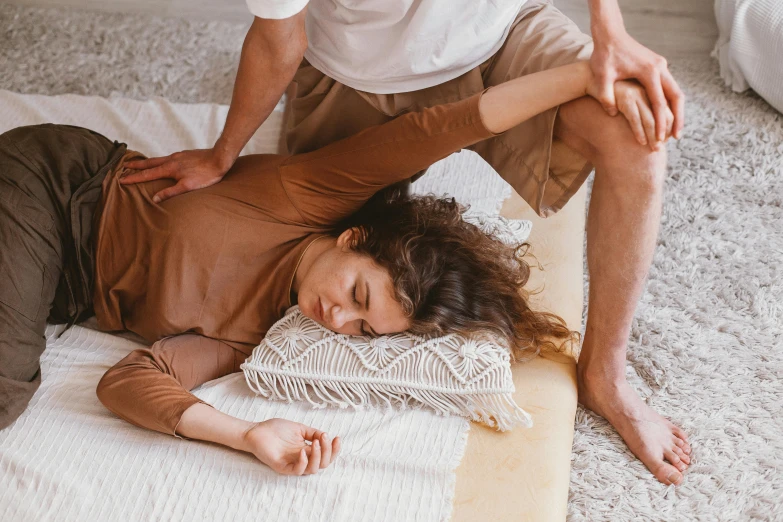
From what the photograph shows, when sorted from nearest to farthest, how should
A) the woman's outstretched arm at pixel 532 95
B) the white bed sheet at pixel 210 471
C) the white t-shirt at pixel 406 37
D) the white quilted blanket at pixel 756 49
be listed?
the white bed sheet at pixel 210 471, the woman's outstretched arm at pixel 532 95, the white t-shirt at pixel 406 37, the white quilted blanket at pixel 756 49

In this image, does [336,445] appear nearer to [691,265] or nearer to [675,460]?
[675,460]

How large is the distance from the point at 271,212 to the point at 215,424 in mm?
429

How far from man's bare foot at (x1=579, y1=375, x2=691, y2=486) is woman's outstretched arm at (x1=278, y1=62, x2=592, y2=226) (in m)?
0.51

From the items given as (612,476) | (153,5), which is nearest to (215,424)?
(612,476)

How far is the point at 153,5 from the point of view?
112 inches

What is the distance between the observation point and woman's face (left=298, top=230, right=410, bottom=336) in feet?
4.36

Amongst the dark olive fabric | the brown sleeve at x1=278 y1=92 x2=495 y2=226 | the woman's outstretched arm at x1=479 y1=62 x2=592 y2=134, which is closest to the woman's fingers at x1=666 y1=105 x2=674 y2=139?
the woman's outstretched arm at x1=479 y1=62 x2=592 y2=134

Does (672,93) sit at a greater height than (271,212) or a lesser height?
greater

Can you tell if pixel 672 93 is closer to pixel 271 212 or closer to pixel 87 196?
pixel 271 212

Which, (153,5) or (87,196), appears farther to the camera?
(153,5)

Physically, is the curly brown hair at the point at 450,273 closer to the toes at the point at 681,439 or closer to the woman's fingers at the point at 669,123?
the toes at the point at 681,439

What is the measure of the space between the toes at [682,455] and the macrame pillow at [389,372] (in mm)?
317

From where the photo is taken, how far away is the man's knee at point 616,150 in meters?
1.26

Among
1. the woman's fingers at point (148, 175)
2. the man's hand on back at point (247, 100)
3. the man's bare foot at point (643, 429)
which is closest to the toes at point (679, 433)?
the man's bare foot at point (643, 429)
